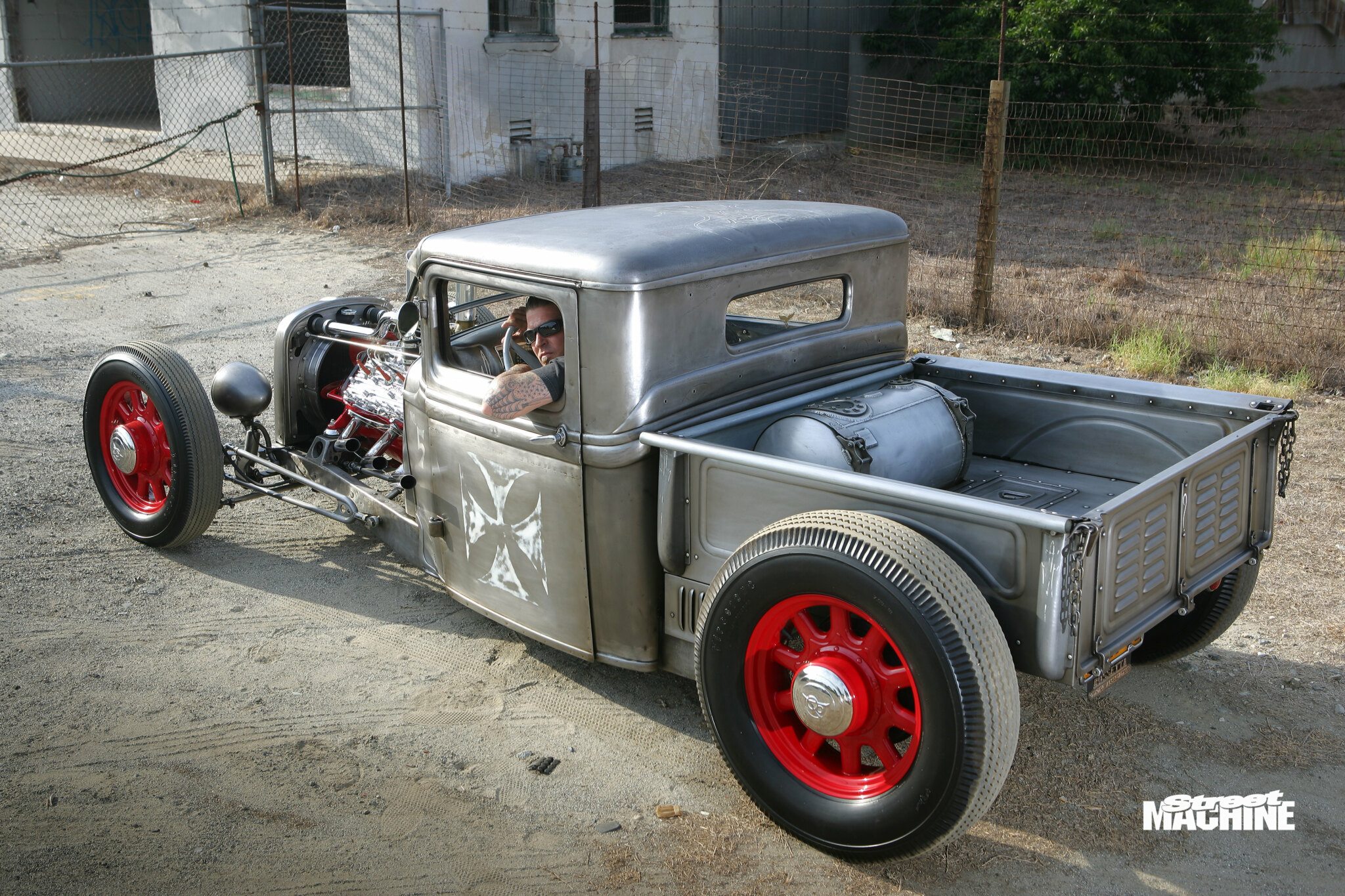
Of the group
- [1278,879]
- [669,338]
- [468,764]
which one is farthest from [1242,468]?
[468,764]

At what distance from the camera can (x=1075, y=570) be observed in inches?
104

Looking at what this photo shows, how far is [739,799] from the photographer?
11.0ft

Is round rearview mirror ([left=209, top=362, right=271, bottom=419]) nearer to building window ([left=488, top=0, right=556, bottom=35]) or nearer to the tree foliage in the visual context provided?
building window ([left=488, top=0, right=556, bottom=35])

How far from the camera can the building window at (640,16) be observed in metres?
15.5

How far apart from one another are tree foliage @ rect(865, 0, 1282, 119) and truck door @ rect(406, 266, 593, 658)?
43.1 ft

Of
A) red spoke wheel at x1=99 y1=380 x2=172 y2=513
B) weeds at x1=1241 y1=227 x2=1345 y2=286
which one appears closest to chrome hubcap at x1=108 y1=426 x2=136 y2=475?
red spoke wheel at x1=99 y1=380 x2=172 y2=513

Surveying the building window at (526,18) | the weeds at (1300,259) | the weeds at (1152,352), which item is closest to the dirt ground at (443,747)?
the weeds at (1152,352)

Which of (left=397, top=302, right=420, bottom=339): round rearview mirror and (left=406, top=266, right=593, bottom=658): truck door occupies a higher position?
(left=397, top=302, right=420, bottom=339): round rearview mirror

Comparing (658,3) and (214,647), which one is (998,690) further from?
(658,3)

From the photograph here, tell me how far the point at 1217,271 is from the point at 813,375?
7.09 m

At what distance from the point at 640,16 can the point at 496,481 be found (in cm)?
1430

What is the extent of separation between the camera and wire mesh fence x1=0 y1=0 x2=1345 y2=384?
10156 millimetres

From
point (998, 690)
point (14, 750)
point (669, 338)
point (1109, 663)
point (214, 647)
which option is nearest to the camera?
point (998, 690)

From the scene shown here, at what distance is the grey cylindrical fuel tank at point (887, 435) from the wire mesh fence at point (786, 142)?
459 centimetres
